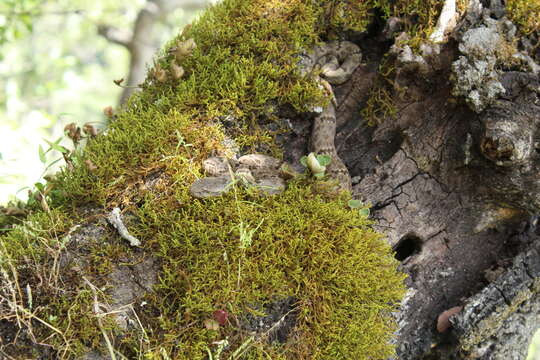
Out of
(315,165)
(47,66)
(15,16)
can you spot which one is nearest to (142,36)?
(15,16)

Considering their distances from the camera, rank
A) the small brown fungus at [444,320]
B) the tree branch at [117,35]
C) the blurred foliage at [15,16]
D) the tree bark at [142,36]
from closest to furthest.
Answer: the small brown fungus at [444,320] → the blurred foliage at [15,16] → the tree bark at [142,36] → the tree branch at [117,35]

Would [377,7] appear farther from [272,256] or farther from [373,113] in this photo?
[272,256]

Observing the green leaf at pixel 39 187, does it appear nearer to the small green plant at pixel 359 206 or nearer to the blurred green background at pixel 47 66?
the blurred green background at pixel 47 66

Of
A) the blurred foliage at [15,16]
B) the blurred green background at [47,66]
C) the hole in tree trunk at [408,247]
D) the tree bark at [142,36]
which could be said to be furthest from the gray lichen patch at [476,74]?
the tree bark at [142,36]

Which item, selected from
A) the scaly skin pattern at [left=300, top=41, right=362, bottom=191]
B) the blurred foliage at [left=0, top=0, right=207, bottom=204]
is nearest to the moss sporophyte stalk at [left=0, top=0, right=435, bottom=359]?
the scaly skin pattern at [left=300, top=41, right=362, bottom=191]

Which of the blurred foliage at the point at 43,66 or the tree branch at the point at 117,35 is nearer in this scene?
the blurred foliage at the point at 43,66

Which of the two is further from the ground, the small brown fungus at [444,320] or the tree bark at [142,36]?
the tree bark at [142,36]
